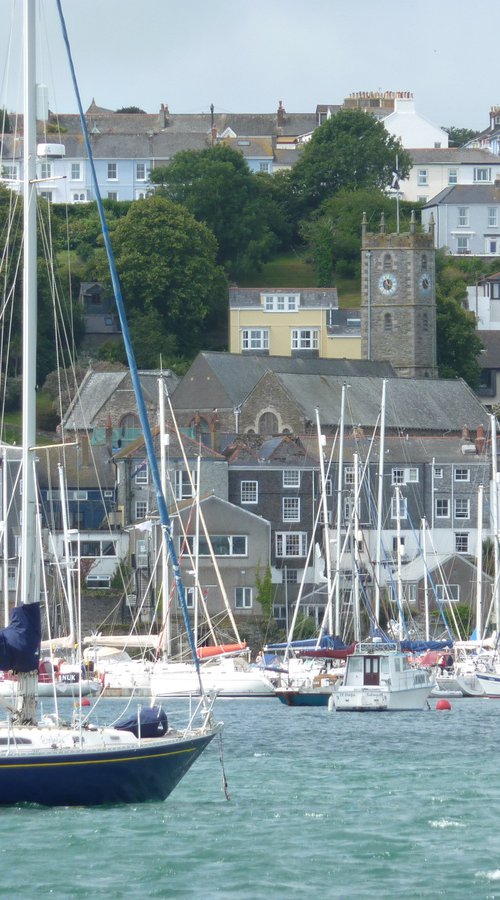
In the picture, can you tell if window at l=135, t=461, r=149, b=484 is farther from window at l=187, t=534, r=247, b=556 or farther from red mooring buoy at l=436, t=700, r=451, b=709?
red mooring buoy at l=436, t=700, r=451, b=709

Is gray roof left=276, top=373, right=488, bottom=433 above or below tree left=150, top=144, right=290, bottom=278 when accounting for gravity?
below

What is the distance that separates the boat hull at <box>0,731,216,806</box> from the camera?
28031 millimetres

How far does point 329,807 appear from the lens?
32.8 m

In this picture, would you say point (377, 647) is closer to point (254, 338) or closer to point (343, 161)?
point (254, 338)

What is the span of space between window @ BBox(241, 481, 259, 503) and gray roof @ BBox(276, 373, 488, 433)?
13674 mm

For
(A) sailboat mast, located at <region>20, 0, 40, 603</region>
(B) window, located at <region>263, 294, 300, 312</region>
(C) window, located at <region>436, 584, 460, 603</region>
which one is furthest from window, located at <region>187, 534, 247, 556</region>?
(A) sailboat mast, located at <region>20, 0, 40, 603</region>

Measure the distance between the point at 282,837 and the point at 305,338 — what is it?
84575mm

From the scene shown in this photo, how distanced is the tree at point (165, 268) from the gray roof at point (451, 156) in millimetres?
36699

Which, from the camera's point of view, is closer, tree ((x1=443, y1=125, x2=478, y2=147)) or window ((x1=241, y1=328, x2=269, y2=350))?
window ((x1=241, y1=328, x2=269, y2=350))

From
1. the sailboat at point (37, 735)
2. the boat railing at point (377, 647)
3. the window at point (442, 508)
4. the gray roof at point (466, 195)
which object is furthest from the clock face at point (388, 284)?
the sailboat at point (37, 735)

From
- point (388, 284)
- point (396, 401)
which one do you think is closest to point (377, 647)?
point (396, 401)

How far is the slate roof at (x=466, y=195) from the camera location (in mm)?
131375

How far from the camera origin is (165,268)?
106250 millimetres

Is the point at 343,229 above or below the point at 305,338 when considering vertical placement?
above
